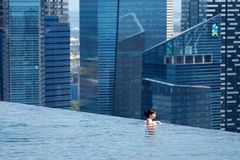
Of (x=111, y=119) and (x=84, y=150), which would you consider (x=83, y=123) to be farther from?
(x=84, y=150)

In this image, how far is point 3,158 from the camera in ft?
104

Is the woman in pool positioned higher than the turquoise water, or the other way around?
the woman in pool

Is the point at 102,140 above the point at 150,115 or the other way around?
the other way around

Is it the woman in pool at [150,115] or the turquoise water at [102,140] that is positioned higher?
the woman in pool at [150,115]

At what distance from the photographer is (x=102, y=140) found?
36.3 m

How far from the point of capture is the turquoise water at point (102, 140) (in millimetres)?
32531

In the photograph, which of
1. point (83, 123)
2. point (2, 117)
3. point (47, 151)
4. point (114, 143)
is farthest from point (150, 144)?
point (2, 117)

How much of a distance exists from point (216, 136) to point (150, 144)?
348 cm

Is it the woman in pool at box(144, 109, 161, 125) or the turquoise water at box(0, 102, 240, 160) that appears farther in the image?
the woman in pool at box(144, 109, 161, 125)

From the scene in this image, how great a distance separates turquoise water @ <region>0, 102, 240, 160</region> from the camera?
32.5 m

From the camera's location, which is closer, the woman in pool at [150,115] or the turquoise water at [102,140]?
the turquoise water at [102,140]

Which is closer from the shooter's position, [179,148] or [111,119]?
[179,148]

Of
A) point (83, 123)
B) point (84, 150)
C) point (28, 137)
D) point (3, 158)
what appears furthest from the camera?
point (83, 123)

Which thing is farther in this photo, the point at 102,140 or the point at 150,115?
the point at 150,115
